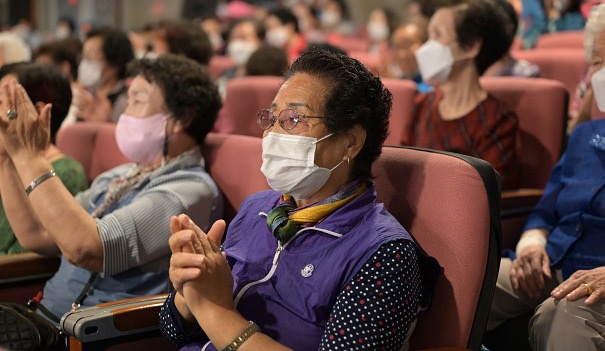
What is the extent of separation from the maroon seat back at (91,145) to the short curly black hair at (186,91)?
1.93 feet

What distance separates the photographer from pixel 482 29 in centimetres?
305

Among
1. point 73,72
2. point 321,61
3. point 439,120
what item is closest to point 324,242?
point 321,61

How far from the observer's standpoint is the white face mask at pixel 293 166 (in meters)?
1.74

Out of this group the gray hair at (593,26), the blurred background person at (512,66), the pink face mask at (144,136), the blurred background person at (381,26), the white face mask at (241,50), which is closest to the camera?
the gray hair at (593,26)

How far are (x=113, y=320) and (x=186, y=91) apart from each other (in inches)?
Result: 33.9

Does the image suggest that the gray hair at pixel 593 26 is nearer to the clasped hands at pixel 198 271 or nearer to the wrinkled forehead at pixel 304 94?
the wrinkled forehead at pixel 304 94

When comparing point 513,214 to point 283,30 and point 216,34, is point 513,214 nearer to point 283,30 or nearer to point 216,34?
point 283,30

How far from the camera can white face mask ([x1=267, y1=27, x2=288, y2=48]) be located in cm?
701

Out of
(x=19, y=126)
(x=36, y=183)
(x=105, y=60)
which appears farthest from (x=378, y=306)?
(x=105, y=60)

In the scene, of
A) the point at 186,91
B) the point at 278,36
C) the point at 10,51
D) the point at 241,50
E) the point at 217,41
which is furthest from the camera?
the point at 217,41

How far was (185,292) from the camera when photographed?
1618mm

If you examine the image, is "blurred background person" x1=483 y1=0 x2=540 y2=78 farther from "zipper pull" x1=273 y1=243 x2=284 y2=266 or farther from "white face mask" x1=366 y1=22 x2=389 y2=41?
"white face mask" x1=366 y1=22 x2=389 y2=41

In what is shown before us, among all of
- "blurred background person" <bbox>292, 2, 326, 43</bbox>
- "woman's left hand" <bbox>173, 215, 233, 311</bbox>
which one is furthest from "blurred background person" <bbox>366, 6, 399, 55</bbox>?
"woman's left hand" <bbox>173, 215, 233, 311</bbox>

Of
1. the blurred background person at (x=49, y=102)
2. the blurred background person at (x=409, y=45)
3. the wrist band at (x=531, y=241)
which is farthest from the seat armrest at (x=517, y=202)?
the blurred background person at (x=409, y=45)
